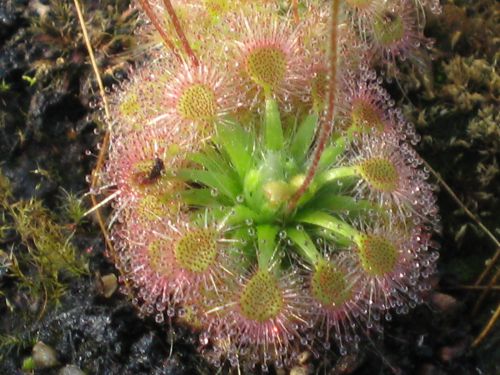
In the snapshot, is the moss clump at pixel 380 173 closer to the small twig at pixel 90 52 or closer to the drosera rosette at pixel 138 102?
the drosera rosette at pixel 138 102

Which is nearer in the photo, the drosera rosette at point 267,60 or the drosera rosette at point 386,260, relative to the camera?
the drosera rosette at point 386,260

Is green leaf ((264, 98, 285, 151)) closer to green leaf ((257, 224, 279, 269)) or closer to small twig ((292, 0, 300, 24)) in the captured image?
green leaf ((257, 224, 279, 269))

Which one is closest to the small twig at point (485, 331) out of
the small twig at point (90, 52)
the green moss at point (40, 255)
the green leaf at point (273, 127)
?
the green leaf at point (273, 127)

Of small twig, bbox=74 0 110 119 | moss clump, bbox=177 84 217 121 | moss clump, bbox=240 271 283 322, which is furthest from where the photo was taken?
small twig, bbox=74 0 110 119

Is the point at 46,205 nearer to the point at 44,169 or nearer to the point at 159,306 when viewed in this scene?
the point at 44,169

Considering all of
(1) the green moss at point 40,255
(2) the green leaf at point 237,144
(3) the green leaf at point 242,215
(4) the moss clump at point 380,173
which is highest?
(2) the green leaf at point 237,144

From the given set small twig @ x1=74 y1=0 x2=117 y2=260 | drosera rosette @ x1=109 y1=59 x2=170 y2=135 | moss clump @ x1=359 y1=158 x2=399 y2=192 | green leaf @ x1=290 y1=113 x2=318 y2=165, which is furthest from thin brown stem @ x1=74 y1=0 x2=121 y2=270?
moss clump @ x1=359 y1=158 x2=399 y2=192

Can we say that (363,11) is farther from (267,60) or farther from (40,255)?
(40,255)
